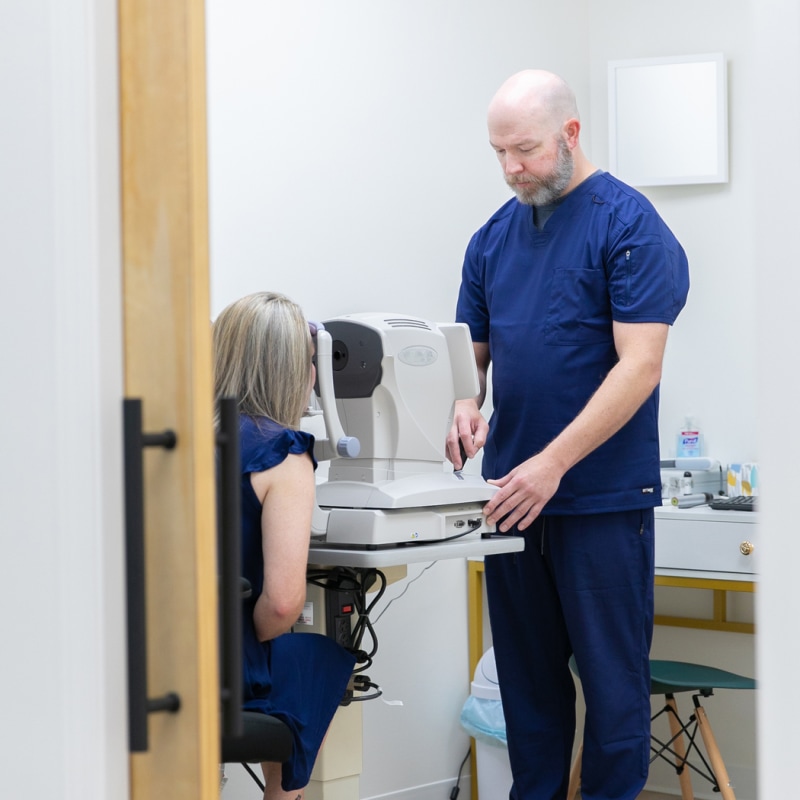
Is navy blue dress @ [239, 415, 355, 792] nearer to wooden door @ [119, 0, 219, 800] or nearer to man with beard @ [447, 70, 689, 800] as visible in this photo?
man with beard @ [447, 70, 689, 800]

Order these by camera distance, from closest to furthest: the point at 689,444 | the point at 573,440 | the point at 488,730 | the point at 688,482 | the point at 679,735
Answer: the point at 573,440
the point at 679,735
the point at 488,730
the point at 688,482
the point at 689,444

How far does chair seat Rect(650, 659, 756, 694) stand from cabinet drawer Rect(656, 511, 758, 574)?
296 millimetres

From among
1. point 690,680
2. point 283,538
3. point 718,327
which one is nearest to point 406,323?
point 283,538

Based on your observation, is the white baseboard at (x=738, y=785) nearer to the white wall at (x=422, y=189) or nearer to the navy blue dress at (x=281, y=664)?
the white wall at (x=422, y=189)

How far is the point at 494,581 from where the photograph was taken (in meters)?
2.67

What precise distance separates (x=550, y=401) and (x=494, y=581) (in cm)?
44

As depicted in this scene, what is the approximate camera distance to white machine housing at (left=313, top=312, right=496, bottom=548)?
7.66 feet

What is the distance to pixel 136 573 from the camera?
3.85ft

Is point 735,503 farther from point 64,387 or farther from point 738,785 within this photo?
point 64,387

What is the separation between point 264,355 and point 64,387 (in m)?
1.03

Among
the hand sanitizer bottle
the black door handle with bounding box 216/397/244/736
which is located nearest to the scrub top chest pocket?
the hand sanitizer bottle

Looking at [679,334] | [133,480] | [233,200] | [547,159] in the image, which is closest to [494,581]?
[547,159]

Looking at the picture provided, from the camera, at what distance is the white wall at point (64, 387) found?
1156 millimetres

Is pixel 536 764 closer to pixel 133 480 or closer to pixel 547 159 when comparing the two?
pixel 547 159
